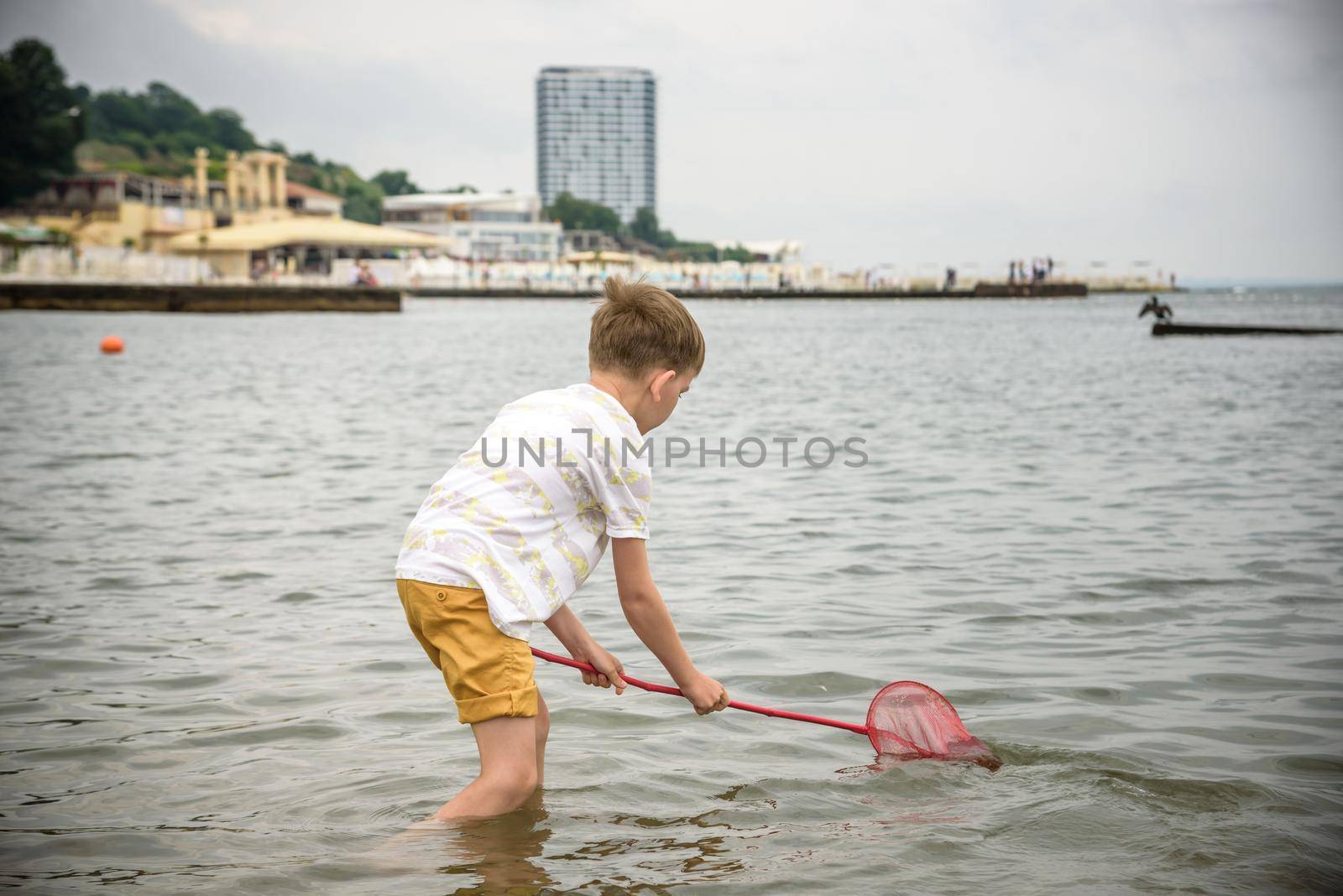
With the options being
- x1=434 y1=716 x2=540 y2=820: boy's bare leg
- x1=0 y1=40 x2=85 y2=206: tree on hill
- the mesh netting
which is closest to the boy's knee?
x1=434 y1=716 x2=540 y2=820: boy's bare leg

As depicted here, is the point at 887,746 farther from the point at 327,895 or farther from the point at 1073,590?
the point at 1073,590

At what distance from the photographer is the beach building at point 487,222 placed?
127000 millimetres

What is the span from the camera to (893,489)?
31.2ft

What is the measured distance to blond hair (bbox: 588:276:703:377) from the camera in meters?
2.97

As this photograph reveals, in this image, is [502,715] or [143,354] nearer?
[502,715]

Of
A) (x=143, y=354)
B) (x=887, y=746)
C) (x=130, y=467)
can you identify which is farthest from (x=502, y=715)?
(x=143, y=354)

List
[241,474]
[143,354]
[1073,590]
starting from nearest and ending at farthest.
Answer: [1073,590]
[241,474]
[143,354]

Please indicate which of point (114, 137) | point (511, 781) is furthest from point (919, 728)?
point (114, 137)

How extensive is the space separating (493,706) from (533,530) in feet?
1.39

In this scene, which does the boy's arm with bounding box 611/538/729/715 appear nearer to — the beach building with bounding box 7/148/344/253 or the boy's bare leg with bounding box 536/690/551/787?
the boy's bare leg with bounding box 536/690/551/787

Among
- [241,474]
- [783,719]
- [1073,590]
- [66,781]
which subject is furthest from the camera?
[241,474]

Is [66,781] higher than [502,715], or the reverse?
[502,715]

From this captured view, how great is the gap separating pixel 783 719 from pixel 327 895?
1868 millimetres

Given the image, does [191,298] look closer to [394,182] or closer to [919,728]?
[919,728]
